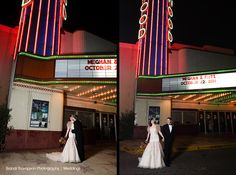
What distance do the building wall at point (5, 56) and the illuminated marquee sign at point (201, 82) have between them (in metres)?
4.98

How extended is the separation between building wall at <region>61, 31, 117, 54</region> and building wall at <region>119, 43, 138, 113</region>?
1.72 feet

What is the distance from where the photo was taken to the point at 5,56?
7.71 m

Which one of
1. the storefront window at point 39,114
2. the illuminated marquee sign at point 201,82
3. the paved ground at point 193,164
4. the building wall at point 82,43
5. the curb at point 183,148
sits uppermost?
the building wall at point 82,43

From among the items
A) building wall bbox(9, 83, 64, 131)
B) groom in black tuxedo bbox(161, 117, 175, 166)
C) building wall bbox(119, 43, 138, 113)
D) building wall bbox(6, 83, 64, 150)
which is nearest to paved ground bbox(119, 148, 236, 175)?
groom in black tuxedo bbox(161, 117, 175, 166)

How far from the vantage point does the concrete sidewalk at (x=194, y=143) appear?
8391 millimetres

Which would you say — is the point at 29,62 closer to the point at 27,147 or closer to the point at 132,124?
the point at 27,147

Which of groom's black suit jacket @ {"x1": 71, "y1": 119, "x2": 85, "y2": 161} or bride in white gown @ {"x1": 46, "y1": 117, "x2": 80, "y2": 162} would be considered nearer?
bride in white gown @ {"x1": 46, "y1": 117, "x2": 80, "y2": 162}

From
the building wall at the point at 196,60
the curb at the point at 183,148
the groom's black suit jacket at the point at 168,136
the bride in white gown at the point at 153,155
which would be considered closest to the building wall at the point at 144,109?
the curb at the point at 183,148

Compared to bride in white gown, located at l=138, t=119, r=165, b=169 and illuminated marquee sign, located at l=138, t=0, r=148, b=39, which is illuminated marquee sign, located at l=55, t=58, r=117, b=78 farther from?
illuminated marquee sign, located at l=138, t=0, r=148, b=39

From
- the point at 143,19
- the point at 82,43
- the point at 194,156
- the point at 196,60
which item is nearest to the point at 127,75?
the point at 82,43

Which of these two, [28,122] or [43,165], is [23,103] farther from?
[43,165]

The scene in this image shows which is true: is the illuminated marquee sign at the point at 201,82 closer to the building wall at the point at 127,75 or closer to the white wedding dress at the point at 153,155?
the building wall at the point at 127,75

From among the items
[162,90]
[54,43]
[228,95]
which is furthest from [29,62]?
[228,95]

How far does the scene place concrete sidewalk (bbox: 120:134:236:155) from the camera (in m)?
8.39
